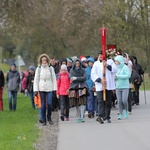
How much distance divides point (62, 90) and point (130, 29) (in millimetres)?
27546

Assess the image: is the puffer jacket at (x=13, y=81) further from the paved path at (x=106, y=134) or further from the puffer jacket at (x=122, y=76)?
the puffer jacket at (x=122, y=76)

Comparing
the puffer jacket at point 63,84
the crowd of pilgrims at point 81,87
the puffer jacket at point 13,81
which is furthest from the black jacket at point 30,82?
the puffer jacket at point 63,84

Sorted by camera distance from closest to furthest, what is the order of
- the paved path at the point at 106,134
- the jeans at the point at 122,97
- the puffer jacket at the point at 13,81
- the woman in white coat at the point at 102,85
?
the paved path at the point at 106,134 → the woman in white coat at the point at 102,85 → the jeans at the point at 122,97 → the puffer jacket at the point at 13,81

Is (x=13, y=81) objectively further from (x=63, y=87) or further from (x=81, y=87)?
(x=81, y=87)

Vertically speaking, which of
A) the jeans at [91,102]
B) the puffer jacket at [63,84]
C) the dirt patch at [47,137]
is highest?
the puffer jacket at [63,84]

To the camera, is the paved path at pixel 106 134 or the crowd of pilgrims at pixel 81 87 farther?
the crowd of pilgrims at pixel 81 87

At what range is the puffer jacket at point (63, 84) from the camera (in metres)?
17.7

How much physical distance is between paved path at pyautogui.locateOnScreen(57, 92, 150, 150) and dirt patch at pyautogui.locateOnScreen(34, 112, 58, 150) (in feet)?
0.42

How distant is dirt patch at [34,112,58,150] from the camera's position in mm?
12704

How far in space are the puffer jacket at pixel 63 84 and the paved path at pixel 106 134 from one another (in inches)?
34.4

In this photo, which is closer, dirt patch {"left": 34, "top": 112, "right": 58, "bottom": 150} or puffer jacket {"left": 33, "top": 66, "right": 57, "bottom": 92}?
dirt patch {"left": 34, "top": 112, "right": 58, "bottom": 150}

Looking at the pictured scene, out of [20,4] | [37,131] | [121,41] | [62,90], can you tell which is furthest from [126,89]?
[121,41]

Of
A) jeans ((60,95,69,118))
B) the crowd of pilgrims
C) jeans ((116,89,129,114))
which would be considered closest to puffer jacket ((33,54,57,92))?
the crowd of pilgrims

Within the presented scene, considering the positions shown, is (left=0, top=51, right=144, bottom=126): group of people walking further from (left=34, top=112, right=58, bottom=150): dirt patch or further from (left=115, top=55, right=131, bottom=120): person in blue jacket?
(left=34, top=112, right=58, bottom=150): dirt patch
